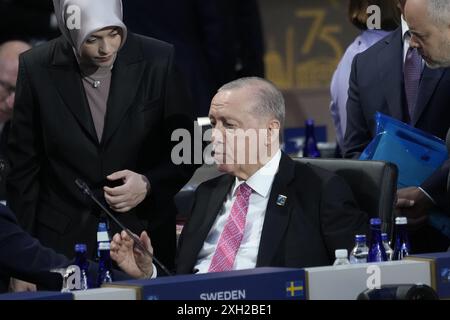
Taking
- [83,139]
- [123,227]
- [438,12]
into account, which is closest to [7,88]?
[83,139]

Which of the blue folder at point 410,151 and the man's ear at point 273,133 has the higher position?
the man's ear at point 273,133

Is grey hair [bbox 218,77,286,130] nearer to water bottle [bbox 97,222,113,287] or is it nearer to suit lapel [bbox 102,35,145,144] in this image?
suit lapel [bbox 102,35,145,144]

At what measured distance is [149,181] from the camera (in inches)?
172

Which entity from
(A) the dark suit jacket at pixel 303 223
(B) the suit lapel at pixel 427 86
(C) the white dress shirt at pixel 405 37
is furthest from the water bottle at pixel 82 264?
(C) the white dress shirt at pixel 405 37

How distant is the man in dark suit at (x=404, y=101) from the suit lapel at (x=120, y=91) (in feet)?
2.82

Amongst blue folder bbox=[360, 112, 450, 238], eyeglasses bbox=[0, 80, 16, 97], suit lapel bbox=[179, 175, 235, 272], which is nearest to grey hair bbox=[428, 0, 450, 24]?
blue folder bbox=[360, 112, 450, 238]

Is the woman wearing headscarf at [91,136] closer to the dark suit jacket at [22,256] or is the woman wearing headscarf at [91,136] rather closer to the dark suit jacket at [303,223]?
the dark suit jacket at [303,223]

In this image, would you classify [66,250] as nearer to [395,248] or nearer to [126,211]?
[126,211]

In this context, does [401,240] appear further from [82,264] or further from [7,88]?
[7,88]

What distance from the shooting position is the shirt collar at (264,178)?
4.19 metres

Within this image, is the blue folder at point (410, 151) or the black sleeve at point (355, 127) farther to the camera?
the black sleeve at point (355, 127)

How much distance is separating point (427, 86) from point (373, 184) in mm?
577

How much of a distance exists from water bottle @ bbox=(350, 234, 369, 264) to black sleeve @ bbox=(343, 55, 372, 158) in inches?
35.8
